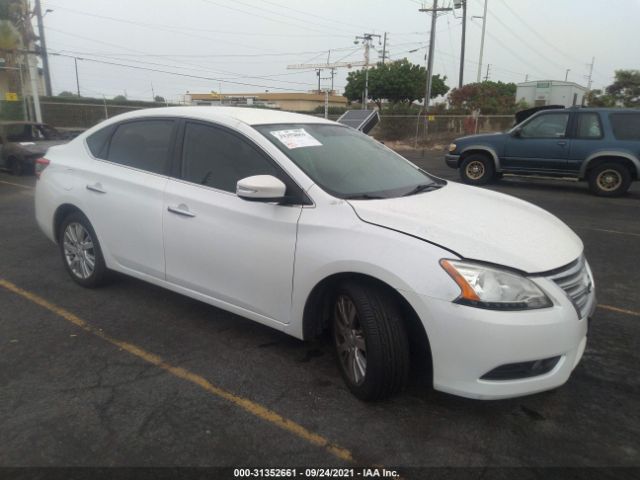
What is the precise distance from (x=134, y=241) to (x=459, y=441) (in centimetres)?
274

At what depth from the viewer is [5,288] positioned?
464cm

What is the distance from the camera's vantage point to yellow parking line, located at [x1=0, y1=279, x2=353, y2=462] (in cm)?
254

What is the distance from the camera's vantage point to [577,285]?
272 centimetres

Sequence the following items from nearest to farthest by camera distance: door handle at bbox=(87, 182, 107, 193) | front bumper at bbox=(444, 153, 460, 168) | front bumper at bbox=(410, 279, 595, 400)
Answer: front bumper at bbox=(410, 279, 595, 400), door handle at bbox=(87, 182, 107, 193), front bumper at bbox=(444, 153, 460, 168)

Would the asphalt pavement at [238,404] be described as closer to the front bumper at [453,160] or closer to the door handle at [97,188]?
the door handle at [97,188]

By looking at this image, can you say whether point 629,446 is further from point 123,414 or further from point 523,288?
point 123,414

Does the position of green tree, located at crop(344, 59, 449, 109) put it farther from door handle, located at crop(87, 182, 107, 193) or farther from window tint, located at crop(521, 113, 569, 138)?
door handle, located at crop(87, 182, 107, 193)

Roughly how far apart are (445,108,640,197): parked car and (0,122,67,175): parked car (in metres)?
10.7

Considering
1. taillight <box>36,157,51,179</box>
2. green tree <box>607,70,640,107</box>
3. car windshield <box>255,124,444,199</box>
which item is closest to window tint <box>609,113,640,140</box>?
car windshield <box>255,124,444,199</box>

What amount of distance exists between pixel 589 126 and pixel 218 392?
34.2ft

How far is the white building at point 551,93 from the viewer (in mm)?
29891

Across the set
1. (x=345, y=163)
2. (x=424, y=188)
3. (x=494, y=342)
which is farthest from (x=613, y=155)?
(x=494, y=342)

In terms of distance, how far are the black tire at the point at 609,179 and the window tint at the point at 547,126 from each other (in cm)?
108

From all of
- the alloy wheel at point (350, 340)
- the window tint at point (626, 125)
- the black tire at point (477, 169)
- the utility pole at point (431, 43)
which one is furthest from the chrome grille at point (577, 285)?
the utility pole at point (431, 43)
